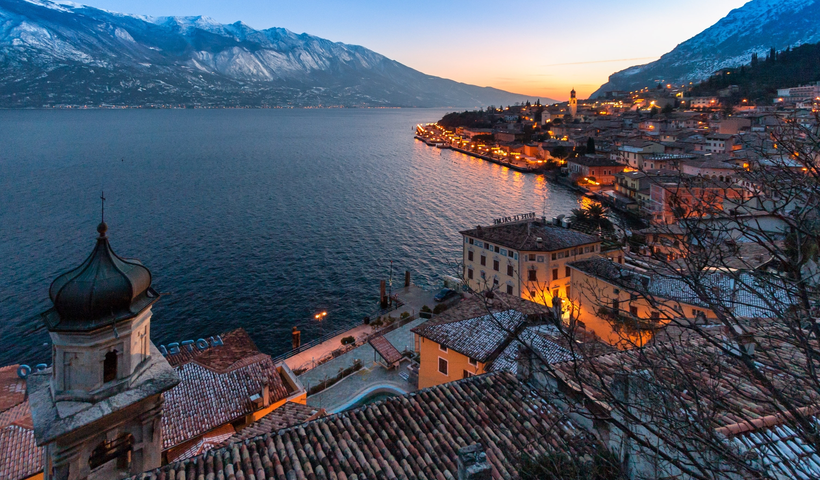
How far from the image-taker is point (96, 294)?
21.5 feet

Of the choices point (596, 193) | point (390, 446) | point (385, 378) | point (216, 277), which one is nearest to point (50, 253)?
point (216, 277)

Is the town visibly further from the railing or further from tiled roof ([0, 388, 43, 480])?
the railing

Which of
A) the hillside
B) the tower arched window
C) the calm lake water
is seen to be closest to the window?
Answer: the tower arched window

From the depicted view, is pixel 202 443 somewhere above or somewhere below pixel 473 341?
below

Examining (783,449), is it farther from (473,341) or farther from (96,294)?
(473,341)

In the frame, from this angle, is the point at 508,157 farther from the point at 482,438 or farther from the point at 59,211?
the point at 482,438

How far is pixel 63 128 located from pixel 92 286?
184 meters

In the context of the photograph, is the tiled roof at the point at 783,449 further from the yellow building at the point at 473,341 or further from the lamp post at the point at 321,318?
the lamp post at the point at 321,318

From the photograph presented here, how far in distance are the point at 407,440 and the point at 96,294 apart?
4.82 metres

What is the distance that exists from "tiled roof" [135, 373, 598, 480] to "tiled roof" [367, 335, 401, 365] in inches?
451

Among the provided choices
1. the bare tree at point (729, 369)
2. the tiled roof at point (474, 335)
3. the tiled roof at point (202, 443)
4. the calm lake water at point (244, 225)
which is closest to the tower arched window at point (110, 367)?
the tiled roof at point (202, 443)

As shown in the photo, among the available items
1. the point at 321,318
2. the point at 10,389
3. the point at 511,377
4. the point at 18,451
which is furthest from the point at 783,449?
the point at 321,318

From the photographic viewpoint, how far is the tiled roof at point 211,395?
12562 millimetres

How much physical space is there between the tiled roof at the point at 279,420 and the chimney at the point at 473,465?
13.9 feet
